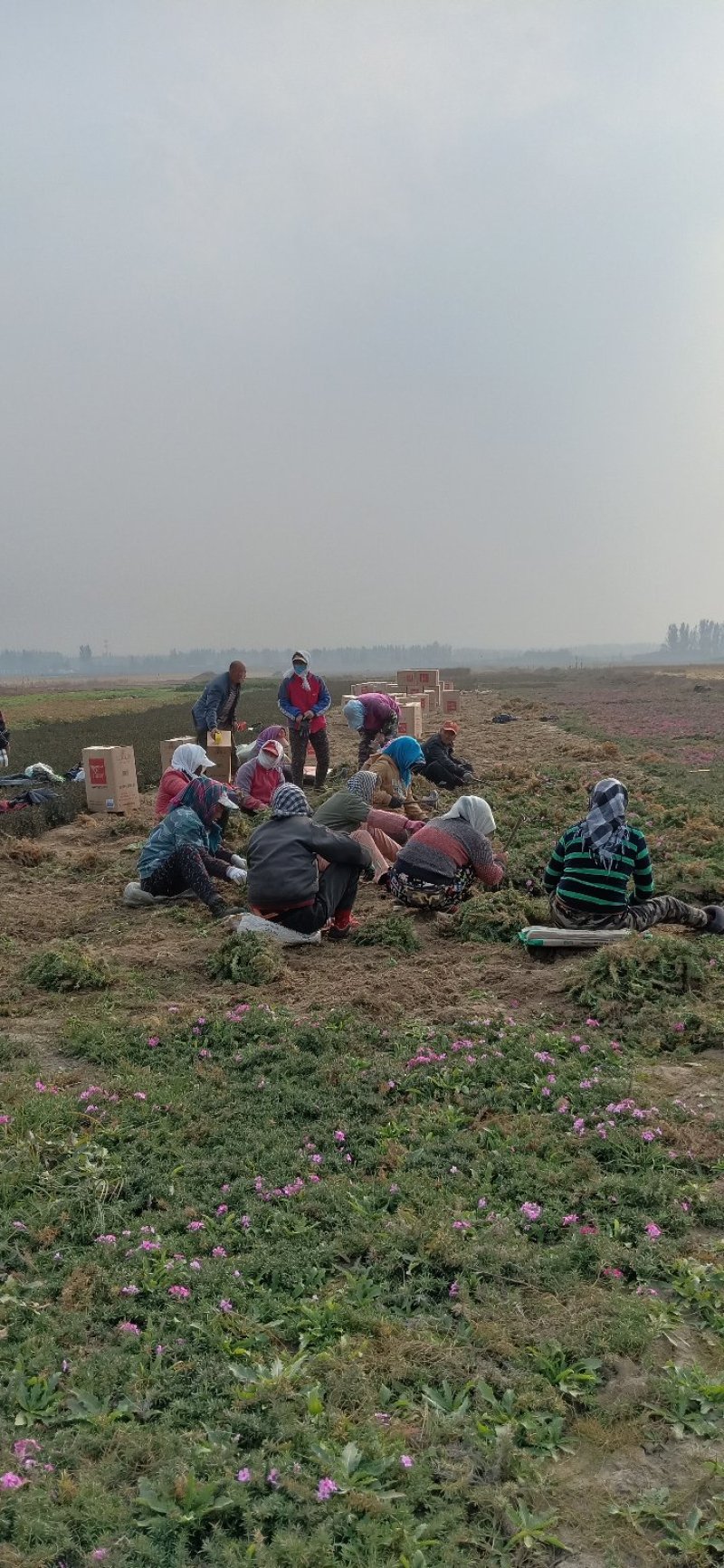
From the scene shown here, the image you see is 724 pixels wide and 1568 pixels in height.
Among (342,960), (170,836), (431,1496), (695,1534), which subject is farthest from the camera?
(170,836)

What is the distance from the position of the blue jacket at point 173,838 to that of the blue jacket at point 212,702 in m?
4.87

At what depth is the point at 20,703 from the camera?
156 feet

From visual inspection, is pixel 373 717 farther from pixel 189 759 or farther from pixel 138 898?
pixel 138 898

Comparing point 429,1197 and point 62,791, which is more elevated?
point 62,791

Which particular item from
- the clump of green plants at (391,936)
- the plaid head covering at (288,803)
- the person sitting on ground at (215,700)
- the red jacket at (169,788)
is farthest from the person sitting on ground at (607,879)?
the person sitting on ground at (215,700)

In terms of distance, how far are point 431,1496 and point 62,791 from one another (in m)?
13.7

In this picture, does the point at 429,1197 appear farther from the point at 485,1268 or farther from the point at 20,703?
the point at 20,703

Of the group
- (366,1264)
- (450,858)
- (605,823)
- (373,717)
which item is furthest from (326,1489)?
(373,717)

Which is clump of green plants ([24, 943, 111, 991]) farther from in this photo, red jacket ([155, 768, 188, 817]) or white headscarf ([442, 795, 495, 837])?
white headscarf ([442, 795, 495, 837])

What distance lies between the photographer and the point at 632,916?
6941 mm

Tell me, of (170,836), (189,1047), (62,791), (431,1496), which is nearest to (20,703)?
(62,791)

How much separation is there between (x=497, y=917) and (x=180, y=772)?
3600 millimetres

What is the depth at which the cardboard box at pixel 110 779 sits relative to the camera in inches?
533

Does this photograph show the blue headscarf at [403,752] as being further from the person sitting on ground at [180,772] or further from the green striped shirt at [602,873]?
the green striped shirt at [602,873]
